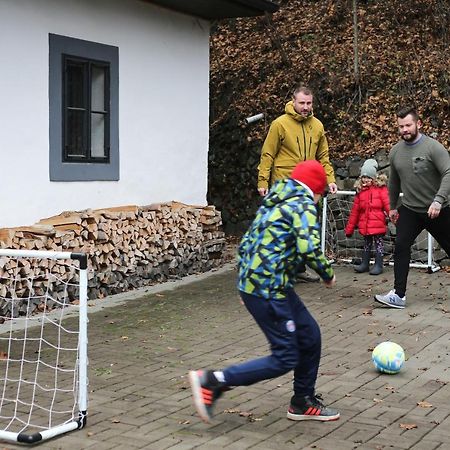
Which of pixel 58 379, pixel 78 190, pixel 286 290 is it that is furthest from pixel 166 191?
pixel 286 290

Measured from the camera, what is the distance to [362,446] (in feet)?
16.8

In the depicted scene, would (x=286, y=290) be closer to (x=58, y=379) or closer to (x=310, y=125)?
(x=58, y=379)

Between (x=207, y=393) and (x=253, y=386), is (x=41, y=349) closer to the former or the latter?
(x=253, y=386)

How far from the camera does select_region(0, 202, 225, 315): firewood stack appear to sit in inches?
363

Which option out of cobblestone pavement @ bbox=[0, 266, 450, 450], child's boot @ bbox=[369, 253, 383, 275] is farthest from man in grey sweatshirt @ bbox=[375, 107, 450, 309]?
child's boot @ bbox=[369, 253, 383, 275]

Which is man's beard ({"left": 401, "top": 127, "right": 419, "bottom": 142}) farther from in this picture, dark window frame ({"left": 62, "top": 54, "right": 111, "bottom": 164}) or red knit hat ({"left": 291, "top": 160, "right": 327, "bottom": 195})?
red knit hat ({"left": 291, "top": 160, "right": 327, "bottom": 195})

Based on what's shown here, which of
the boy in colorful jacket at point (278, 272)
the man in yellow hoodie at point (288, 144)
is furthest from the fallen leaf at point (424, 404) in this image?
the man in yellow hoodie at point (288, 144)

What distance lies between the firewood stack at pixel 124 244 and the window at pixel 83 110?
0.56 meters

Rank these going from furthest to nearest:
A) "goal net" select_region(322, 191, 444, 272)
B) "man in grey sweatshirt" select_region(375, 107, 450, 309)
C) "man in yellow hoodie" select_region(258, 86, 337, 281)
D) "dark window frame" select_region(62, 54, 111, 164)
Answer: "goal net" select_region(322, 191, 444, 272) → "man in yellow hoodie" select_region(258, 86, 337, 281) → "dark window frame" select_region(62, 54, 111, 164) → "man in grey sweatshirt" select_region(375, 107, 450, 309)

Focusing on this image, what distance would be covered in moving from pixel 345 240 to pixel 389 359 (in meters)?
7.15

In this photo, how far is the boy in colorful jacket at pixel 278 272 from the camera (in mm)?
5281

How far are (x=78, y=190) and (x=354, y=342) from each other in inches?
159

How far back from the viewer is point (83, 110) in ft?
34.6

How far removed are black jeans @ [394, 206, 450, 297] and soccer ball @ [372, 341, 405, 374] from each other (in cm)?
276
